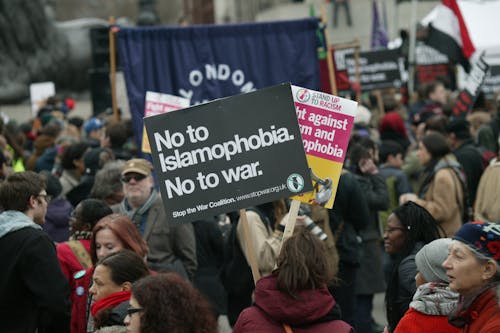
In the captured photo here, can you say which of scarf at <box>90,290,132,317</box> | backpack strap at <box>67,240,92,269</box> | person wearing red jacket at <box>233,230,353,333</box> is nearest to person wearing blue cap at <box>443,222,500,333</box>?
person wearing red jacket at <box>233,230,353,333</box>

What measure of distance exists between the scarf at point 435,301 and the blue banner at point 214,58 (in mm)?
4953

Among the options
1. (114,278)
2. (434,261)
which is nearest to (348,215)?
(434,261)

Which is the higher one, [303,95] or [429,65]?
[303,95]

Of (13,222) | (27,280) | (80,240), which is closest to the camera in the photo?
(27,280)

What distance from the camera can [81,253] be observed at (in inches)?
260

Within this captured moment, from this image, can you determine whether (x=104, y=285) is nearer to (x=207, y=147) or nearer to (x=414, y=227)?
(x=207, y=147)

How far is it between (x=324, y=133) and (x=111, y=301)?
1631 millimetres

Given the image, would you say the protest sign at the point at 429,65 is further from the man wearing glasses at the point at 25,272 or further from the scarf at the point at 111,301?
the scarf at the point at 111,301

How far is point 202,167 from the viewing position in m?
5.47

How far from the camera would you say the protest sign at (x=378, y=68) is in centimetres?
1566

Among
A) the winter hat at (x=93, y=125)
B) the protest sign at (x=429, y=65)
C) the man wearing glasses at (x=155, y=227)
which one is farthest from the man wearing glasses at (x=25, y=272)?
the protest sign at (x=429, y=65)

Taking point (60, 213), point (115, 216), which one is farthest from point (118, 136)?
point (115, 216)

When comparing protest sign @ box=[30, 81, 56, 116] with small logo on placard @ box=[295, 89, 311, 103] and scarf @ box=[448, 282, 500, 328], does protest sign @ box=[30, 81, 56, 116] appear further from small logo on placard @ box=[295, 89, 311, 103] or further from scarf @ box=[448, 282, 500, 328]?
scarf @ box=[448, 282, 500, 328]

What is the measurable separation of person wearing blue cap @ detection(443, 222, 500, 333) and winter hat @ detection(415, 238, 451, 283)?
0.36 metres
